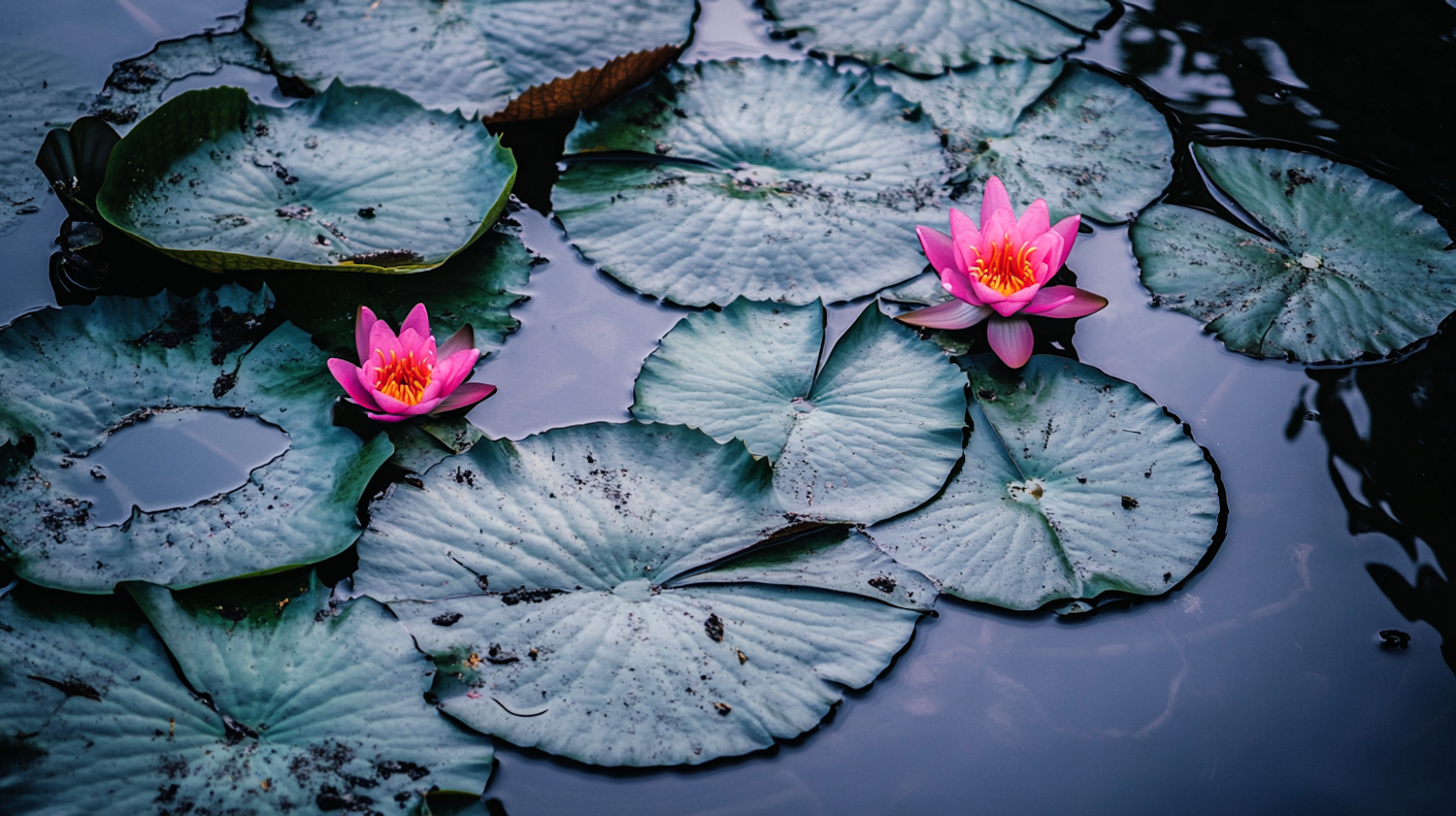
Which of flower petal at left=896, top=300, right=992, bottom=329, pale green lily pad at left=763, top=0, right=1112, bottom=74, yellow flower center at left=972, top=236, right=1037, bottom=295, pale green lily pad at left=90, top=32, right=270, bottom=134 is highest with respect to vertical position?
pale green lily pad at left=90, top=32, right=270, bottom=134

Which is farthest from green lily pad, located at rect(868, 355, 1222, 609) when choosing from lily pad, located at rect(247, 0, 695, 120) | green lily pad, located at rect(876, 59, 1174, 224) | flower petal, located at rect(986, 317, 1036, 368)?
lily pad, located at rect(247, 0, 695, 120)

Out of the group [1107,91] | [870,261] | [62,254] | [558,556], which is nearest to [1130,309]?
[870,261]

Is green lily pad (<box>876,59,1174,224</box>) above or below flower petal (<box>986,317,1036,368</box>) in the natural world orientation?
above

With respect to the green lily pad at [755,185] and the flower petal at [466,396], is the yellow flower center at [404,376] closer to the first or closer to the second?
the flower petal at [466,396]

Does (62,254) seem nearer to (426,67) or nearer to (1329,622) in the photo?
(426,67)

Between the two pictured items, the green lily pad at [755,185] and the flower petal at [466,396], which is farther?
the green lily pad at [755,185]

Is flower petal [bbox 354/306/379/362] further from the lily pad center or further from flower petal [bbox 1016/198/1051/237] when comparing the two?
flower petal [bbox 1016/198/1051/237]

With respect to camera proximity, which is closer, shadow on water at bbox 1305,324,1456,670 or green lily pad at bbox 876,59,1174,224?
shadow on water at bbox 1305,324,1456,670

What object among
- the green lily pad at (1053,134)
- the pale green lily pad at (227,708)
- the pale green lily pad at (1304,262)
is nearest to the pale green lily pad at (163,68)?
Answer: the pale green lily pad at (227,708)
